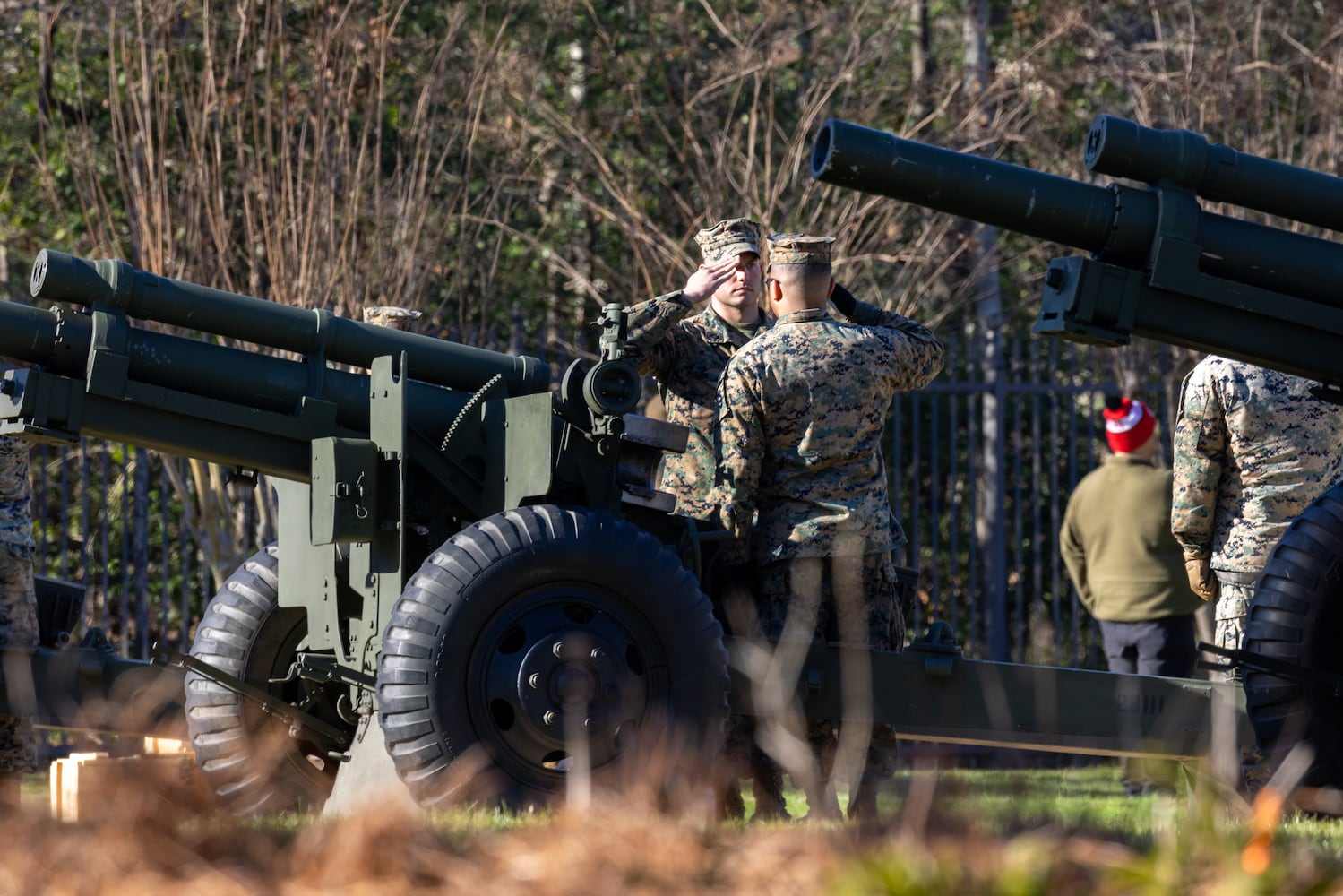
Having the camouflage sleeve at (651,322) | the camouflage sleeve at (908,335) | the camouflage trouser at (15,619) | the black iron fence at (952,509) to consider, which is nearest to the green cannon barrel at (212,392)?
the camouflage sleeve at (651,322)

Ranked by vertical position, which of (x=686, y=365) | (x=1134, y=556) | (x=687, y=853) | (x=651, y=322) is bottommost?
(x=687, y=853)

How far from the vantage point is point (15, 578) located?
23.9 feet

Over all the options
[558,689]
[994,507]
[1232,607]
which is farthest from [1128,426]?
[558,689]

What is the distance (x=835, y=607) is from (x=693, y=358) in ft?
3.71

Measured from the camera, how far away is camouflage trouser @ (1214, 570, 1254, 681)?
654 centimetres

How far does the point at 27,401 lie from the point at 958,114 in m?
9.22

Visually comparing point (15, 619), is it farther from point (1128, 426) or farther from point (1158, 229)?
point (1128, 426)

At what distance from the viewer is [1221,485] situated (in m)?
6.77

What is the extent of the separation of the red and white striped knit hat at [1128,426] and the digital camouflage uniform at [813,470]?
3400 millimetres

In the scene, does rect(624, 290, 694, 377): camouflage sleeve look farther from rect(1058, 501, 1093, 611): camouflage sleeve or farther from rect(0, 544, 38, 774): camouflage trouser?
rect(1058, 501, 1093, 611): camouflage sleeve

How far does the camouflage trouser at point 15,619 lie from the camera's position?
725 centimetres

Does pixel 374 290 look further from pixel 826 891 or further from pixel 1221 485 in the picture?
pixel 826 891

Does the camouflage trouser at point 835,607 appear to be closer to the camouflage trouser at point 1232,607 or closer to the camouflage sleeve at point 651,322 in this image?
the camouflage sleeve at point 651,322

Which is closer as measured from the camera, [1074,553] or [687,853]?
[687,853]
